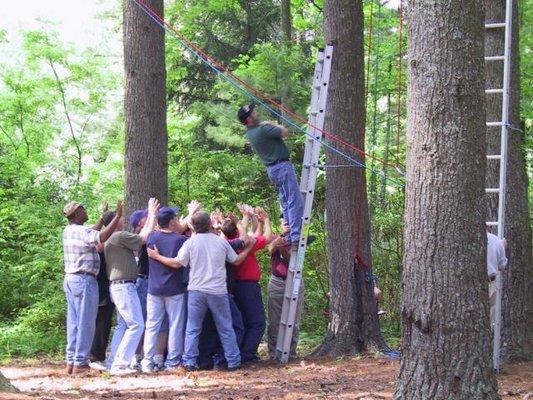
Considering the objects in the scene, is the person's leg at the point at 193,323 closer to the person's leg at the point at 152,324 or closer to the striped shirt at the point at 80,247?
the person's leg at the point at 152,324

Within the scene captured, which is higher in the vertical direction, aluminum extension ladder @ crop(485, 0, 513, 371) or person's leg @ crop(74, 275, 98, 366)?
aluminum extension ladder @ crop(485, 0, 513, 371)

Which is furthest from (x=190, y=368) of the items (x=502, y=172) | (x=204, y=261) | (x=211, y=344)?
(x=502, y=172)

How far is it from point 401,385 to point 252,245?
365 cm

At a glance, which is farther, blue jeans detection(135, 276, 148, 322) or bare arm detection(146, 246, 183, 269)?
blue jeans detection(135, 276, 148, 322)

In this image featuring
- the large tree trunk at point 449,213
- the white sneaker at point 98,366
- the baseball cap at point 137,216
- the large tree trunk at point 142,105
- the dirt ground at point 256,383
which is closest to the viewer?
the large tree trunk at point 449,213

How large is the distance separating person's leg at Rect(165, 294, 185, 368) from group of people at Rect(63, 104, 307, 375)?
0.5 inches

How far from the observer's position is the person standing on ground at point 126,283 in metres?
8.66

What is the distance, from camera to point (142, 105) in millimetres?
9992

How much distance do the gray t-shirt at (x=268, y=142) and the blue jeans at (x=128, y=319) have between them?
2.16 metres

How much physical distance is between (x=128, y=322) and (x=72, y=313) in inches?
26.8

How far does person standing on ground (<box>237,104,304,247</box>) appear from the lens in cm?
→ 877

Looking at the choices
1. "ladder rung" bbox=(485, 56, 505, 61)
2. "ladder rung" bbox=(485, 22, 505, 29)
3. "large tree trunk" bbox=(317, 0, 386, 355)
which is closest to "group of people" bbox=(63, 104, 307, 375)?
"large tree trunk" bbox=(317, 0, 386, 355)

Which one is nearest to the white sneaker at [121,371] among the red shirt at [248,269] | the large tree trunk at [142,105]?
the red shirt at [248,269]

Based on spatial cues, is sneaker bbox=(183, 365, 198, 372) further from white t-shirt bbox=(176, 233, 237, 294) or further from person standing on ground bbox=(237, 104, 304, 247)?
person standing on ground bbox=(237, 104, 304, 247)
